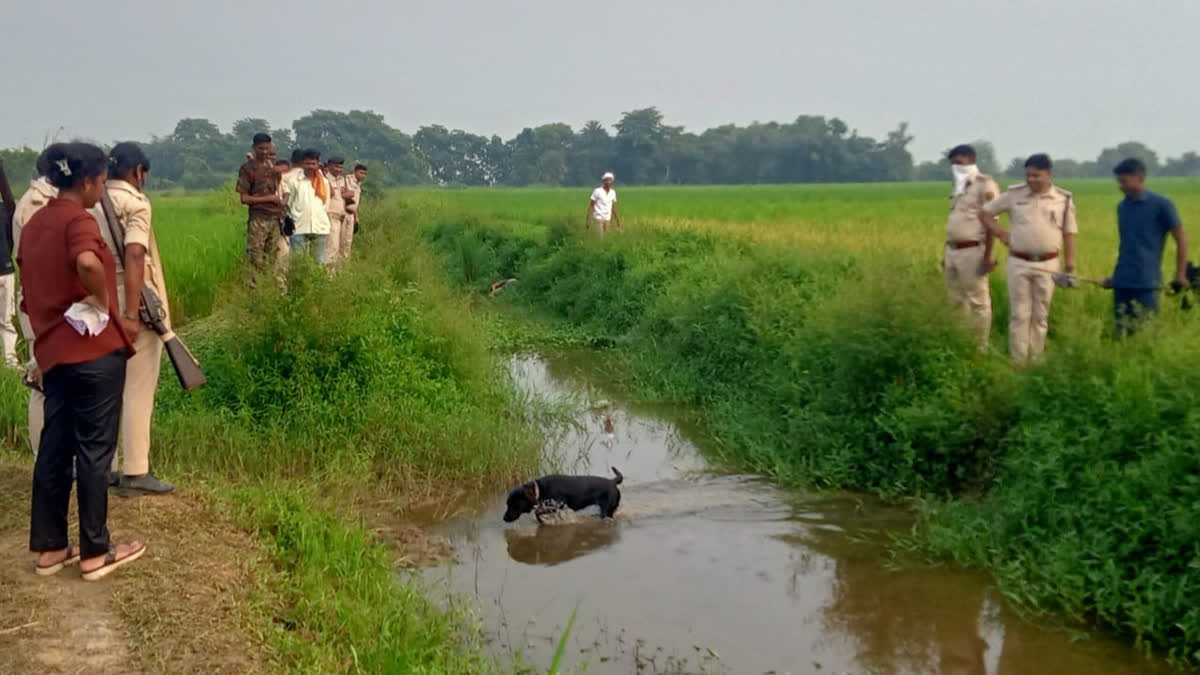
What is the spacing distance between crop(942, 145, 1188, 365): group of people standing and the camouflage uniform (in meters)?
6.34

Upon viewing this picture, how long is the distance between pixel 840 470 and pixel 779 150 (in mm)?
51298

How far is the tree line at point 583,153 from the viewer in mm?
51844

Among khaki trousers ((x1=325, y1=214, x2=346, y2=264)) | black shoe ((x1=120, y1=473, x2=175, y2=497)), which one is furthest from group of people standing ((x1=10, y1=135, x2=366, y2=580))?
khaki trousers ((x1=325, y1=214, x2=346, y2=264))

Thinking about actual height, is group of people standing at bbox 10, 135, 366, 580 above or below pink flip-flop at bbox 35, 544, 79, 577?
above

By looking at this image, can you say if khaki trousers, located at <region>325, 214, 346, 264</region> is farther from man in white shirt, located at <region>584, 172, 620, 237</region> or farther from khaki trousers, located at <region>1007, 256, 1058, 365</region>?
khaki trousers, located at <region>1007, 256, 1058, 365</region>

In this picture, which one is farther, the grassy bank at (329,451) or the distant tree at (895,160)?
the distant tree at (895,160)

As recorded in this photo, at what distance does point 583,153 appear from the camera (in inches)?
2499

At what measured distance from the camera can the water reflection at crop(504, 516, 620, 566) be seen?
564cm

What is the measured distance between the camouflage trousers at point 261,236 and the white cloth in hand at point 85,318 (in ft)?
21.5

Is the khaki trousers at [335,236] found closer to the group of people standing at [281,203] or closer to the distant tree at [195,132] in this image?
the group of people standing at [281,203]

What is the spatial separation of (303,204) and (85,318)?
22.9ft

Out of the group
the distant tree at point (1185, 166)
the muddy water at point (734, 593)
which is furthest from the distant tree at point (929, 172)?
the muddy water at point (734, 593)

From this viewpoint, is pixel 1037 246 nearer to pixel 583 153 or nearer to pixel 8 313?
pixel 8 313

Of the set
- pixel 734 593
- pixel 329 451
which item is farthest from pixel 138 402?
pixel 734 593
